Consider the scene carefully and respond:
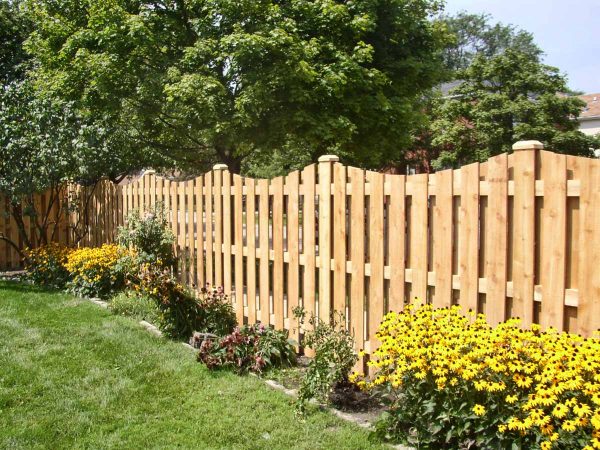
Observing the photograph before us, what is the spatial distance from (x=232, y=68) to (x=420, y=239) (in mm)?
6569

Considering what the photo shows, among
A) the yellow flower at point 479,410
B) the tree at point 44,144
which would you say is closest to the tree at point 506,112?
the tree at point 44,144

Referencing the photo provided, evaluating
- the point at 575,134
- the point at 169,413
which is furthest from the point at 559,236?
the point at 575,134

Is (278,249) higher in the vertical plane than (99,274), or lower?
higher

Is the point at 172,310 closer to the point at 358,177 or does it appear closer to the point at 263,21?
the point at 358,177

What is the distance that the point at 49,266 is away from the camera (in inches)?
364

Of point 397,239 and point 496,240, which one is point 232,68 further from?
point 496,240

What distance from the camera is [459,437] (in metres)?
3.28

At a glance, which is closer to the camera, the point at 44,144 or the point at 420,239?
the point at 420,239

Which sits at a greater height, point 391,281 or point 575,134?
point 575,134

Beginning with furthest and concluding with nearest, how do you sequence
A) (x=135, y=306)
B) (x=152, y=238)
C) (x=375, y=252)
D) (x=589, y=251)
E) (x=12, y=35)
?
1. (x=12, y=35)
2. (x=152, y=238)
3. (x=135, y=306)
4. (x=375, y=252)
5. (x=589, y=251)

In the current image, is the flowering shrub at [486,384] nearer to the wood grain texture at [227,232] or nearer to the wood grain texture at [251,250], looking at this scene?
the wood grain texture at [251,250]

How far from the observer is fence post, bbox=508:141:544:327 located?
3670 millimetres

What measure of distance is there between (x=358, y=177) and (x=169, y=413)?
2382 mm

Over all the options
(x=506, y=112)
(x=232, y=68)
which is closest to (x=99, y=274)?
(x=232, y=68)
